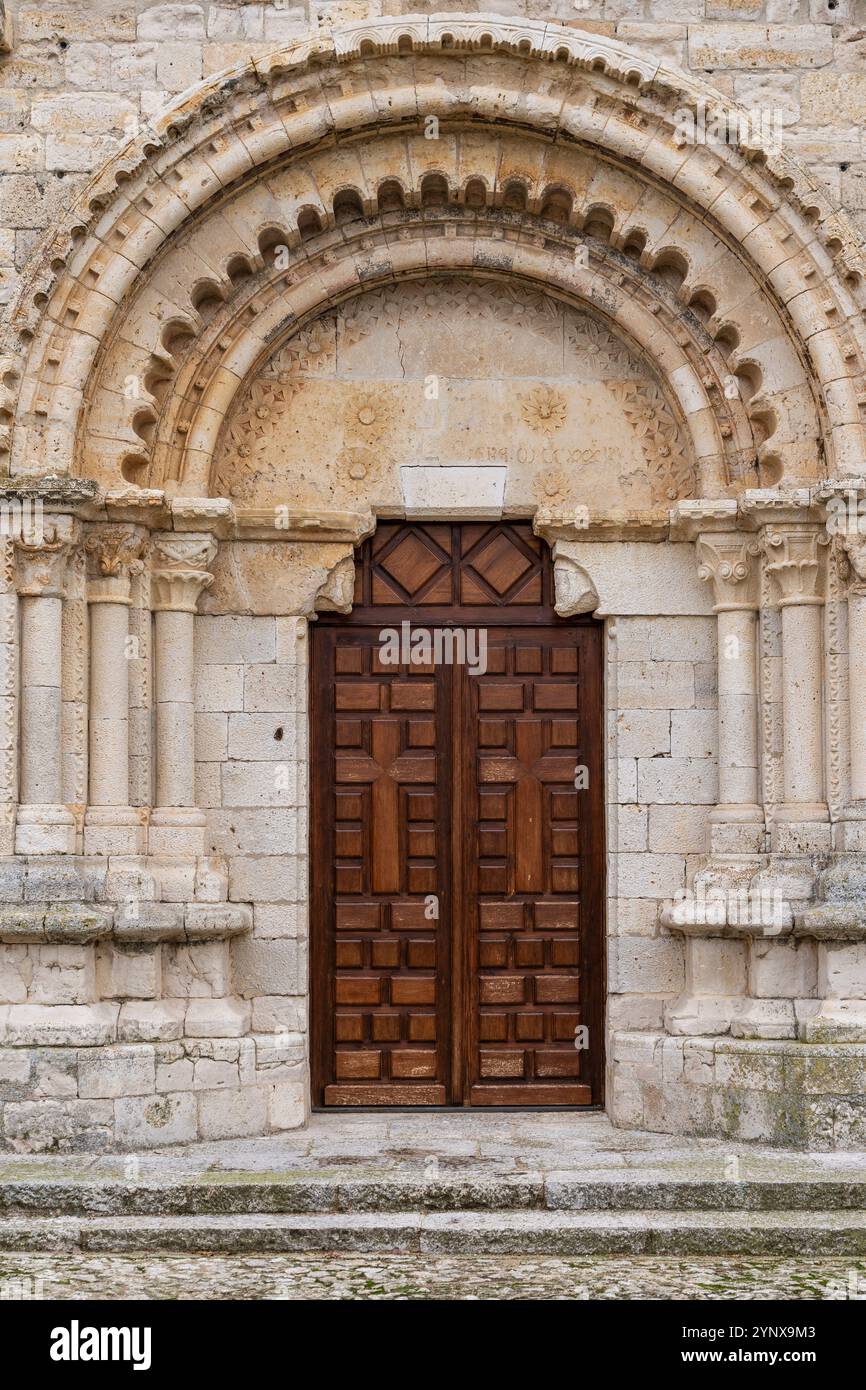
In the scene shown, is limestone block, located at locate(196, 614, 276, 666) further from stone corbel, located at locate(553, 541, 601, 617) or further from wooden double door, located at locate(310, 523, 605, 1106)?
stone corbel, located at locate(553, 541, 601, 617)

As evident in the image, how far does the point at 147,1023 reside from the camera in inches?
329

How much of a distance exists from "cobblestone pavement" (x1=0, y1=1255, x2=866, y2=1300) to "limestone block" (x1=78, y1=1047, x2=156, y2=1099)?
1140 millimetres

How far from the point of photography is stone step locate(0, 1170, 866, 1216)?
24.2 feet

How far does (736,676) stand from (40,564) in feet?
11.2

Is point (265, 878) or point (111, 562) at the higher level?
point (111, 562)

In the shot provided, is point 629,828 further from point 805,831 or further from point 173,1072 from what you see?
point 173,1072

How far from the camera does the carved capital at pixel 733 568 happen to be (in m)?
8.84

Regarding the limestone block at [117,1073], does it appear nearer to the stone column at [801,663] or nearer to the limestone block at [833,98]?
the stone column at [801,663]

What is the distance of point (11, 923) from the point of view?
805 centimetres

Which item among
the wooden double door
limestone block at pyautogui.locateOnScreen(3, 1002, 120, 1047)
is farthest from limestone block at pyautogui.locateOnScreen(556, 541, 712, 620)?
limestone block at pyautogui.locateOnScreen(3, 1002, 120, 1047)

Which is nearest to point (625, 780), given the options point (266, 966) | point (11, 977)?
point (266, 966)

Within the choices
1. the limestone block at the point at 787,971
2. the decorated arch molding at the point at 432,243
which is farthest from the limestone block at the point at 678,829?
the decorated arch molding at the point at 432,243

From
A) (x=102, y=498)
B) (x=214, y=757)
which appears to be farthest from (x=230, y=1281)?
(x=102, y=498)

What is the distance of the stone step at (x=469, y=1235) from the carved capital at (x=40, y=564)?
9.37 feet
